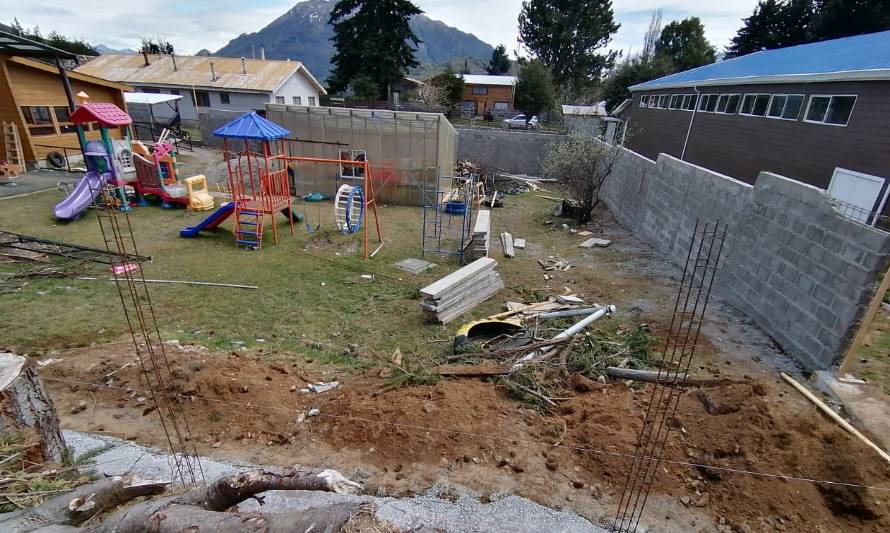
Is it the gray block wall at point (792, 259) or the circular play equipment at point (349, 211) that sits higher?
the gray block wall at point (792, 259)

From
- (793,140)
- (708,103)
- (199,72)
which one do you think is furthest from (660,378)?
(199,72)

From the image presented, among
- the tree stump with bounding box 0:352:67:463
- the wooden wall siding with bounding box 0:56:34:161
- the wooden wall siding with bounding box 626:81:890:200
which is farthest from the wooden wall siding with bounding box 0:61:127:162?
the wooden wall siding with bounding box 626:81:890:200

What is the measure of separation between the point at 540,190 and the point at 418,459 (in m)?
17.8

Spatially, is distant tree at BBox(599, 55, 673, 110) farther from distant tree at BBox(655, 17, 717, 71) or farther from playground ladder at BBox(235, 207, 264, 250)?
playground ladder at BBox(235, 207, 264, 250)

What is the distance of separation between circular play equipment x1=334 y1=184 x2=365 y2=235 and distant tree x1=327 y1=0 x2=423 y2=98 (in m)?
24.0

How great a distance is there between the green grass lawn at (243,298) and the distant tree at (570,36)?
40.1m

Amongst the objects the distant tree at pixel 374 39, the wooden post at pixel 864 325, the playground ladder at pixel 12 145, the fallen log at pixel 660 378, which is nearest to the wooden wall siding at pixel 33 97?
the playground ladder at pixel 12 145

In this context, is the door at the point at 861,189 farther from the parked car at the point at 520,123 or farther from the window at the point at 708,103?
the parked car at the point at 520,123

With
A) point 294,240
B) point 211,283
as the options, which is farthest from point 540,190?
point 211,283

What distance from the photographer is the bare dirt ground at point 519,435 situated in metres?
3.79

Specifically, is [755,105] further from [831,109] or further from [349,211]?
[349,211]

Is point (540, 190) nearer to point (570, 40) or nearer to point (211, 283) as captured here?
point (211, 283)

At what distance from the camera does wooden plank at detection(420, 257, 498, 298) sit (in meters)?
7.78

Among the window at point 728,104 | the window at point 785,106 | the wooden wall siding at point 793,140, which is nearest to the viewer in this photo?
the wooden wall siding at point 793,140
